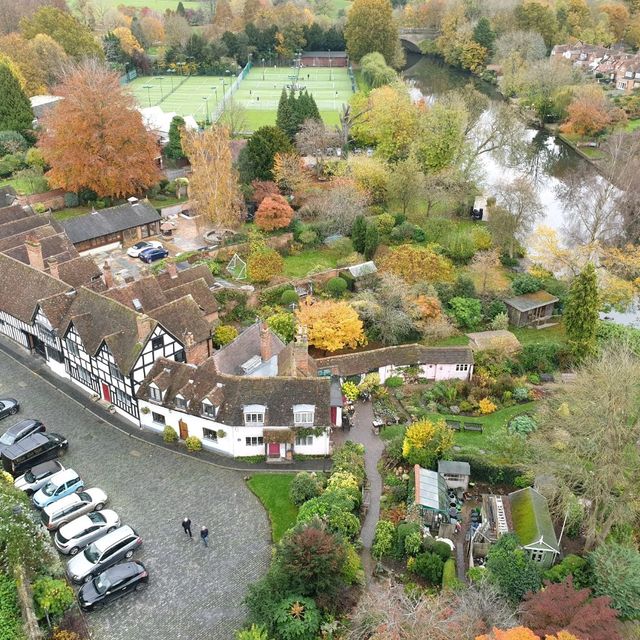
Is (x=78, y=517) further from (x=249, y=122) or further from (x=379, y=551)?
(x=249, y=122)

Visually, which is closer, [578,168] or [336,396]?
[336,396]

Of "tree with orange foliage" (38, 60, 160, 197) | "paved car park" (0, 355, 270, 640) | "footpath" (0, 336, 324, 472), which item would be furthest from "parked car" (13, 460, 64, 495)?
"tree with orange foliage" (38, 60, 160, 197)

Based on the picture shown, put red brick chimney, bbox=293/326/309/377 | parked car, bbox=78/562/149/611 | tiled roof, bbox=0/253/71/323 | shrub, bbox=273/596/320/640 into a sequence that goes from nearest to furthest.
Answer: shrub, bbox=273/596/320/640 < parked car, bbox=78/562/149/611 < red brick chimney, bbox=293/326/309/377 < tiled roof, bbox=0/253/71/323

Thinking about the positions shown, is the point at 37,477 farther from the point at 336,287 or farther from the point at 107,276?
the point at 336,287

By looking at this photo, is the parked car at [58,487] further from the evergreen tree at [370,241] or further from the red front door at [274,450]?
the evergreen tree at [370,241]

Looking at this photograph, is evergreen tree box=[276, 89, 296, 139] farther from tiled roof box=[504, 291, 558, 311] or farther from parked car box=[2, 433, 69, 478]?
parked car box=[2, 433, 69, 478]

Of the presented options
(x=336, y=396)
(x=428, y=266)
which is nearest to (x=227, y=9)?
(x=428, y=266)

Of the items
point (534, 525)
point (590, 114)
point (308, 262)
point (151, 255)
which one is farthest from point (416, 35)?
point (534, 525)
